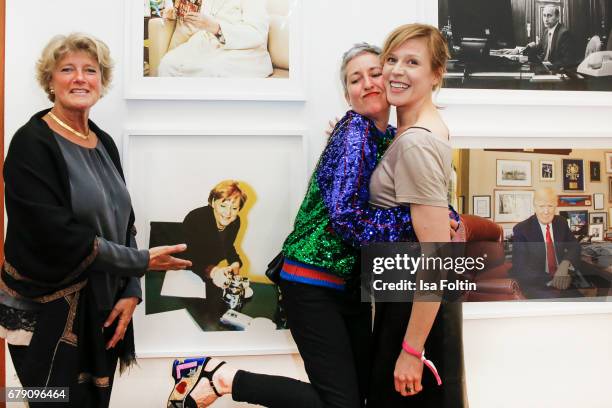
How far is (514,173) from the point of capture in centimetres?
203

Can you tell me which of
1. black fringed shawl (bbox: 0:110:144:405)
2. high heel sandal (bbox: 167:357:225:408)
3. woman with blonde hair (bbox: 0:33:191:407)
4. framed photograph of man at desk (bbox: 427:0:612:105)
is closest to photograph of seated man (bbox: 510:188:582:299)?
framed photograph of man at desk (bbox: 427:0:612:105)

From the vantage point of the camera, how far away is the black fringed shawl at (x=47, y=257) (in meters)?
1.35

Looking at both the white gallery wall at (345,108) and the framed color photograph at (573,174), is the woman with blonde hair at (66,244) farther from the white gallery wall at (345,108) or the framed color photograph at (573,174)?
the framed color photograph at (573,174)

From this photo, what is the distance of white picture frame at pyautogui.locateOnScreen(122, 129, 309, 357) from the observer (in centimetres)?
183

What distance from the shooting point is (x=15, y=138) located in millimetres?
1394

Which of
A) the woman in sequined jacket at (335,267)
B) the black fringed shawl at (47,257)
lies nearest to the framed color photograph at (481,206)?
the woman in sequined jacket at (335,267)

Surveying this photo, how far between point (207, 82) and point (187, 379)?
101 cm

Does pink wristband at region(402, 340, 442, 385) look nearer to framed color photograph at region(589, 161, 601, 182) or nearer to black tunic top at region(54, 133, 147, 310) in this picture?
black tunic top at region(54, 133, 147, 310)

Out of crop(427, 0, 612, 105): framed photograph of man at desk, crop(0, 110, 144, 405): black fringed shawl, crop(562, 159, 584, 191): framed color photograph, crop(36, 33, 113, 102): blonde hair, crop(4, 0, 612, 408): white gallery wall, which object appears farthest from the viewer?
Result: crop(562, 159, 584, 191): framed color photograph

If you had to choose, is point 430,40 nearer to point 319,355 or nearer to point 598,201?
point 319,355

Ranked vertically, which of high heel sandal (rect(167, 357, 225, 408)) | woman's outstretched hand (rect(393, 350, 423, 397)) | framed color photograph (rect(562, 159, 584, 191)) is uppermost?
framed color photograph (rect(562, 159, 584, 191))

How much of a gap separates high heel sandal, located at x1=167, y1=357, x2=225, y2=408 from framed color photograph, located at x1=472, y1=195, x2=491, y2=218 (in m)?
1.11

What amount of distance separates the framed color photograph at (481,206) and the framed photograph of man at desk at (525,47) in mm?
380

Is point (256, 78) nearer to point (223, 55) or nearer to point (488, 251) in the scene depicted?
point (223, 55)
